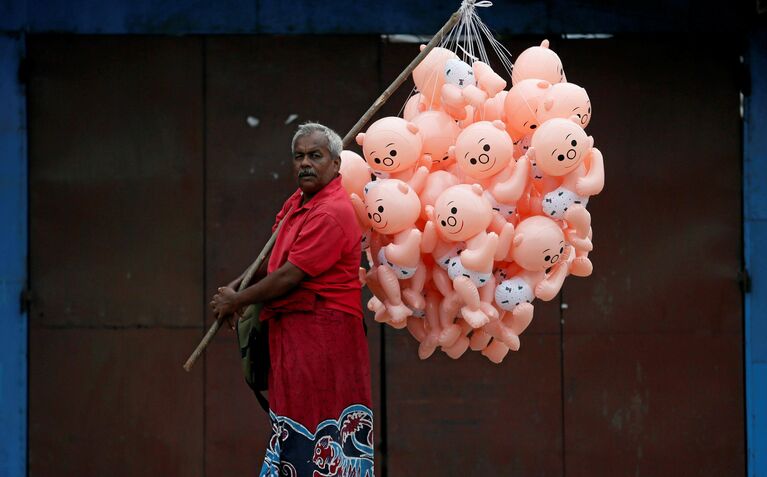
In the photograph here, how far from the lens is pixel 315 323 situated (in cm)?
432

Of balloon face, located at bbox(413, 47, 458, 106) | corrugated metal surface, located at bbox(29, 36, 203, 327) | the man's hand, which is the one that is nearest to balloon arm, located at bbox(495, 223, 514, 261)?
→ balloon face, located at bbox(413, 47, 458, 106)

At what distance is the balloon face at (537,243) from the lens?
4191 millimetres

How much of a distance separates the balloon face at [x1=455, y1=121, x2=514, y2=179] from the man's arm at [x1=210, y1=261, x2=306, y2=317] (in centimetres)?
76

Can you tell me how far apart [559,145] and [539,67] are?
500 mm

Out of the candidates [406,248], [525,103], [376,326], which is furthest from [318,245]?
[376,326]

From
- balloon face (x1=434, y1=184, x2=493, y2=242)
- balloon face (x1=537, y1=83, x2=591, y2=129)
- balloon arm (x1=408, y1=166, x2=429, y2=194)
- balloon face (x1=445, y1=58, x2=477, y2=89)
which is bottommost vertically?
balloon face (x1=434, y1=184, x2=493, y2=242)

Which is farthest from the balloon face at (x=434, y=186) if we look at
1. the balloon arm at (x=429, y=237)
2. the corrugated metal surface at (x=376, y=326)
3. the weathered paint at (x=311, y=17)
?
the weathered paint at (x=311, y=17)

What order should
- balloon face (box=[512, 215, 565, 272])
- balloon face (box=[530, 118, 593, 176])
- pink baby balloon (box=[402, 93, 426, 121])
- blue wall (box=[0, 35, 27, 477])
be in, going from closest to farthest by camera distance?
balloon face (box=[530, 118, 593, 176]), balloon face (box=[512, 215, 565, 272]), pink baby balloon (box=[402, 93, 426, 121]), blue wall (box=[0, 35, 27, 477])

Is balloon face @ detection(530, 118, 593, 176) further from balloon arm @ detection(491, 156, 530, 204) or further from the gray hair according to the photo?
the gray hair

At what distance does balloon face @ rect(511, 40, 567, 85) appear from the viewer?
14.6 feet

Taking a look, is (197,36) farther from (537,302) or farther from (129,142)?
(537,302)

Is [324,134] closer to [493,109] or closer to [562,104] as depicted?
[493,109]

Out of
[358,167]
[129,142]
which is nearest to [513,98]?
[358,167]

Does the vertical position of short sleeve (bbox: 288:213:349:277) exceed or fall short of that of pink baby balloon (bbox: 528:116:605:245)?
it falls short
